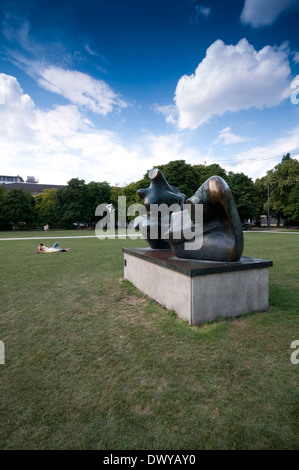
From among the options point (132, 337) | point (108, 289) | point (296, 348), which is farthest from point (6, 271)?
point (296, 348)

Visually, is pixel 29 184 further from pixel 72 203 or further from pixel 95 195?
pixel 72 203

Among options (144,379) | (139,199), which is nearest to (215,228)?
(144,379)

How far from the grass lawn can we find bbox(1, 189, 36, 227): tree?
42.3m

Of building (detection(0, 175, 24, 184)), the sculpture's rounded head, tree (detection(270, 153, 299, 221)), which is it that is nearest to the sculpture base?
the sculpture's rounded head

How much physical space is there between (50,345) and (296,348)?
3.53 meters

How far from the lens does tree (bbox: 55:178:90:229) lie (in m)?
43.2

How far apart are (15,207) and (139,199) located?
22047 millimetres

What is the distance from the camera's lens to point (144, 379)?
278 centimetres

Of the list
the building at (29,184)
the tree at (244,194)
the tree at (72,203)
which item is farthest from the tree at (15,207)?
the building at (29,184)

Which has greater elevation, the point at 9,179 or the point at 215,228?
the point at 9,179

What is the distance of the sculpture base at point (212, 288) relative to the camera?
13.2 feet

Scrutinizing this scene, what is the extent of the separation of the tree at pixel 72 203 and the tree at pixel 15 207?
206 inches

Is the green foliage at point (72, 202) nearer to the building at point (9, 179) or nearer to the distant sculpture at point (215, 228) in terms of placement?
the distant sculpture at point (215, 228)

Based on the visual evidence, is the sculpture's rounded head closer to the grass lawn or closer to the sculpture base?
the sculpture base
